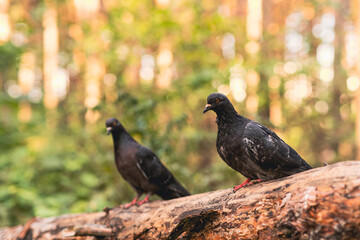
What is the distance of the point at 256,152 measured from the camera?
9.95 feet

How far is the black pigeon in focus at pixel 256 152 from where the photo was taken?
9.83 feet

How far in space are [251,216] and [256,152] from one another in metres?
0.64

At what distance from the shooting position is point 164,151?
5992mm

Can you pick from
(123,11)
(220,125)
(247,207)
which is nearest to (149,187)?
(220,125)

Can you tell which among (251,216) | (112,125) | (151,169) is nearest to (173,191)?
(151,169)

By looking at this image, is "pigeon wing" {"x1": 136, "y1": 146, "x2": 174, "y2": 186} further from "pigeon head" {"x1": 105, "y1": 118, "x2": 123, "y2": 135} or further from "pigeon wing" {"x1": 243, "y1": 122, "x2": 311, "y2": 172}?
"pigeon wing" {"x1": 243, "y1": 122, "x2": 311, "y2": 172}

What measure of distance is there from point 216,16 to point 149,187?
19.1ft

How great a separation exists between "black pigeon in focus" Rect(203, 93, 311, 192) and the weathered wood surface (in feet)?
0.63

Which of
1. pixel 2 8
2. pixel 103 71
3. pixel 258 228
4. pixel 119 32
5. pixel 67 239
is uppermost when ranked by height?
pixel 2 8

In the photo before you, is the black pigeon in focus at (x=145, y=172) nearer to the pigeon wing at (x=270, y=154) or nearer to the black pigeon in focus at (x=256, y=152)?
the black pigeon in focus at (x=256, y=152)

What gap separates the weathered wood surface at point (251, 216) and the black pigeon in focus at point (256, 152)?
0.19 meters

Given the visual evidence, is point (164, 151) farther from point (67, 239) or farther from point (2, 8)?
point (2, 8)

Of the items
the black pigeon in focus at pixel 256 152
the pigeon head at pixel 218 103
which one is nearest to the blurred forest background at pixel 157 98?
the pigeon head at pixel 218 103

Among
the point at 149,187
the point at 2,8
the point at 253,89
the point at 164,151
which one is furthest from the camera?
the point at 2,8
